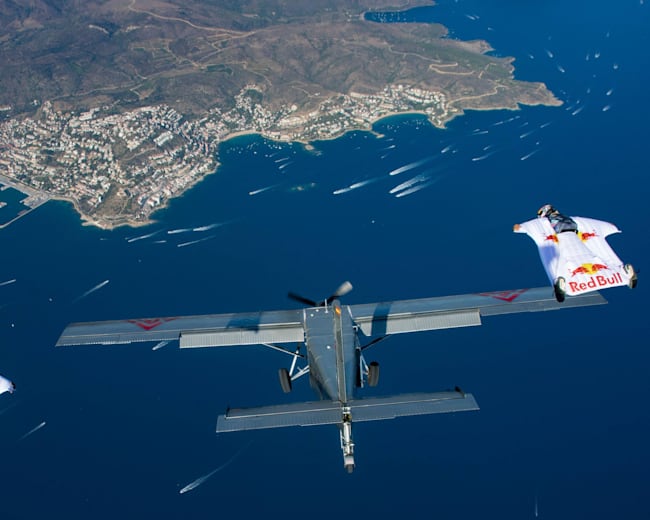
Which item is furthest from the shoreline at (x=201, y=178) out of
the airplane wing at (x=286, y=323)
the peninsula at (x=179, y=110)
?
the airplane wing at (x=286, y=323)

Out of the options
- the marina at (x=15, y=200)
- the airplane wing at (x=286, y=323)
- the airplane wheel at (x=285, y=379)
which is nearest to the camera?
the airplane wheel at (x=285, y=379)

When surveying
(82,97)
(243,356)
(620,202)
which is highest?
(82,97)

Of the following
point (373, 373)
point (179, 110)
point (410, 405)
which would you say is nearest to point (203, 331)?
point (373, 373)

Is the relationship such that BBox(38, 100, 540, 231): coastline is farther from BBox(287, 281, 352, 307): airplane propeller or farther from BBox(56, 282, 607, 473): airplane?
BBox(287, 281, 352, 307): airplane propeller

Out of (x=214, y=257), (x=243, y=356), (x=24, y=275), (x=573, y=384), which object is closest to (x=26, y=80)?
(x=24, y=275)

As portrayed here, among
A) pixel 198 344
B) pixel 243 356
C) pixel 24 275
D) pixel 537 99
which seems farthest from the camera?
pixel 537 99

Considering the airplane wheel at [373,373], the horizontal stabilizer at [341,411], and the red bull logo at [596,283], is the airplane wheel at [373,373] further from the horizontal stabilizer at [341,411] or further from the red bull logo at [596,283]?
the red bull logo at [596,283]

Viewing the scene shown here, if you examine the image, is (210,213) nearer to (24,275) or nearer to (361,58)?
(24,275)

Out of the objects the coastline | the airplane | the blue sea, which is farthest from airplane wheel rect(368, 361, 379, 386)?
the coastline
